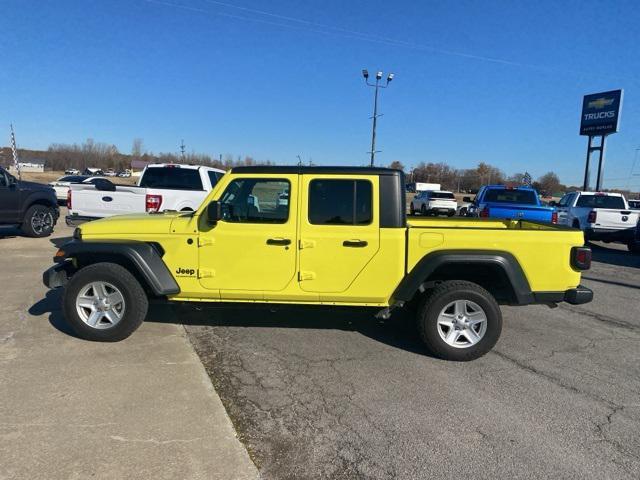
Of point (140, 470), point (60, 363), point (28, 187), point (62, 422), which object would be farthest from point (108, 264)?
point (28, 187)

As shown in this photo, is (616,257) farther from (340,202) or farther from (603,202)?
(340,202)

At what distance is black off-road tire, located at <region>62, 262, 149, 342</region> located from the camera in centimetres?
452

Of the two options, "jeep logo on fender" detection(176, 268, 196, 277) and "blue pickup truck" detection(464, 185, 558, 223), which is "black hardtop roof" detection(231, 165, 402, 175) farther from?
"blue pickup truck" detection(464, 185, 558, 223)

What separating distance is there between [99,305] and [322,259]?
2.35 meters

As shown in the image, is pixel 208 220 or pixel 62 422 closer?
pixel 62 422

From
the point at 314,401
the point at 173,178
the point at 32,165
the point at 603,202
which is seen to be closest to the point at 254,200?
the point at 314,401

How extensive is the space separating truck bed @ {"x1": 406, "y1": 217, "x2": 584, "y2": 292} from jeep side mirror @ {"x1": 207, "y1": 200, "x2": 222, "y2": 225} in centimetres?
189

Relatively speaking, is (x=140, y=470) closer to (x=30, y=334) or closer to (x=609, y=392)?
(x=30, y=334)

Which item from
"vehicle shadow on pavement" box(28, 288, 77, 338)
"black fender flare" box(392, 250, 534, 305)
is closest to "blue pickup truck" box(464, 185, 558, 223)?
"black fender flare" box(392, 250, 534, 305)

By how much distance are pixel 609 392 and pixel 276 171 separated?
144 inches

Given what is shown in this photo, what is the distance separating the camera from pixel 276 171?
462 centimetres

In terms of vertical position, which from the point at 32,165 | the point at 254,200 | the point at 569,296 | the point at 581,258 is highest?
the point at 32,165

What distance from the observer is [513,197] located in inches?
528

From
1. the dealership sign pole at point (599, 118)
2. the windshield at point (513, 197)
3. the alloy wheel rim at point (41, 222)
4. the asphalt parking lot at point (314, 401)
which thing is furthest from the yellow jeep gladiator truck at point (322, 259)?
the dealership sign pole at point (599, 118)
